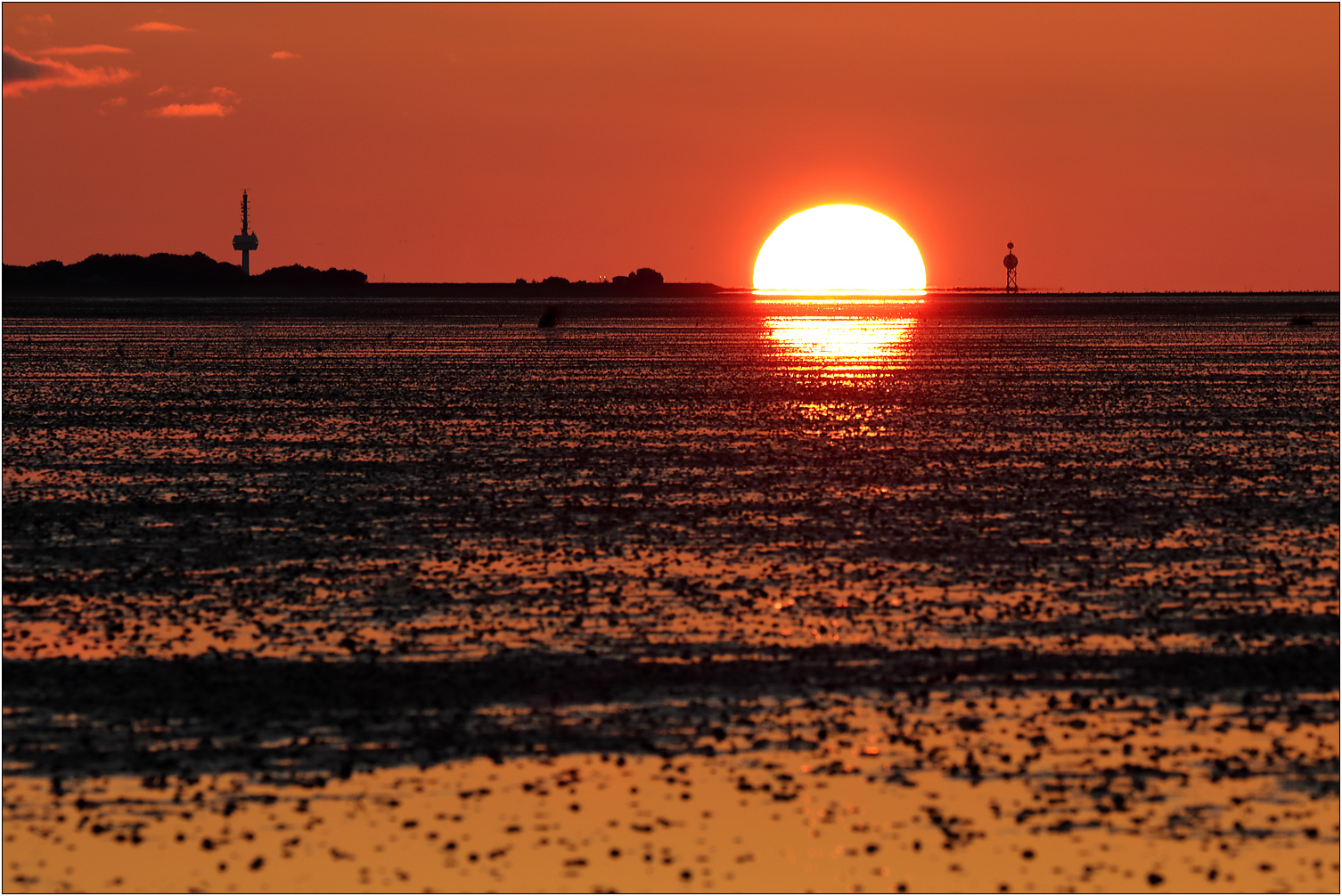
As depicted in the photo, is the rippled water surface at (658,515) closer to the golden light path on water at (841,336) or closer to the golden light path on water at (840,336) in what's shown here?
the golden light path on water at (841,336)

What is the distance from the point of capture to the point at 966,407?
142ft

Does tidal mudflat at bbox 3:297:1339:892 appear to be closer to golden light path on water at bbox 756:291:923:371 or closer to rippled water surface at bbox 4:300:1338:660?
rippled water surface at bbox 4:300:1338:660

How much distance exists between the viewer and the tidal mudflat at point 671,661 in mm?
10844

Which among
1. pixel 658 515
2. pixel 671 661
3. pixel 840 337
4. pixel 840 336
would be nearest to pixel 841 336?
pixel 840 336

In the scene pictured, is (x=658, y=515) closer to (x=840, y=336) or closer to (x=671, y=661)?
(x=671, y=661)

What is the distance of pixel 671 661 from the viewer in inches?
595

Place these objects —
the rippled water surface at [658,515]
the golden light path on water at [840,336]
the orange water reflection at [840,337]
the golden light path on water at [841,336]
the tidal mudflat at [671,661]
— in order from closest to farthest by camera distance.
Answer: the tidal mudflat at [671,661] → the rippled water surface at [658,515] → the orange water reflection at [840,337] → the golden light path on water at [841,336] → the golden light path on water at [840,336]

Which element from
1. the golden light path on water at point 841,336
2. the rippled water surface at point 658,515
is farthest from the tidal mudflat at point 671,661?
the golden light path on water at point 841,336

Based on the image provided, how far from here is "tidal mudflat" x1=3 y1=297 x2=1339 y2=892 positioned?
35.6 feet

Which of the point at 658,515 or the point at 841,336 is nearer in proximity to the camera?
the point at 658,515

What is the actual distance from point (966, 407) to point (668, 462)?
14751mm

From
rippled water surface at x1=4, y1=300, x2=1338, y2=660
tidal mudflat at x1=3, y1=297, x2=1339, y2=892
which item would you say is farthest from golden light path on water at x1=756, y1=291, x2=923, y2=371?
tidal mudflat at x1=3, y1=297, x2=1339, y2=892

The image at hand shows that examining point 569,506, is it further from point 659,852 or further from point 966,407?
point 966,407

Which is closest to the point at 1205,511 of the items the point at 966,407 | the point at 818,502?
the point at 818,502
